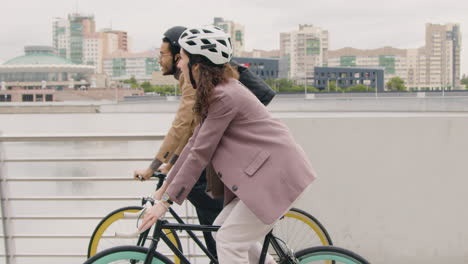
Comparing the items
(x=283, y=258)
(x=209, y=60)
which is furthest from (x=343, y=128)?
(x=209, y=60)

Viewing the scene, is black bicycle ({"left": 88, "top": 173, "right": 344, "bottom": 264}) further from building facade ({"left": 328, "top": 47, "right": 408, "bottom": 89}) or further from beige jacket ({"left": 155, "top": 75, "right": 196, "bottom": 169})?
building facade ({"left": 328, "top": 47, "right": 408, "bottom": 89})

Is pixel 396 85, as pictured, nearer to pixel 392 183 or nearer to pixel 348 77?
pixel 348 77

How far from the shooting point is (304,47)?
177 meters

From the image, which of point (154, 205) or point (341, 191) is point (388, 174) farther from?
point (154, 205)

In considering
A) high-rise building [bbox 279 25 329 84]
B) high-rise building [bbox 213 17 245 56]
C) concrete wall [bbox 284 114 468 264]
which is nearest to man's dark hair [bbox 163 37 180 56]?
concrete wall [bbox 284 114 468 264]

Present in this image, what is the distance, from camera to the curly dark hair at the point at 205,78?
2.20m

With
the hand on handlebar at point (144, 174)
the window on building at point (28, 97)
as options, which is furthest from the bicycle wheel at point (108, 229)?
the window on building at point (28, 97)

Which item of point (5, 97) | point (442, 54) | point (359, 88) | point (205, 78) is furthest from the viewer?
point (442, 54)

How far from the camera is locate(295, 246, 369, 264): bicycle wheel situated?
94.3 inches

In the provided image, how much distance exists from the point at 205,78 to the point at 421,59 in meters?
191

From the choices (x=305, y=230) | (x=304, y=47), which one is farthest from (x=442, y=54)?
(x=305, y=230)

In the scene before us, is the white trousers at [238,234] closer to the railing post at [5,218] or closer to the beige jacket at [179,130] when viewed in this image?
the beige jacket at [179,130]

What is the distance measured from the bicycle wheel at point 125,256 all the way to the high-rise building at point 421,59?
592 feet

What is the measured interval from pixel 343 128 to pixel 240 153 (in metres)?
1.65
